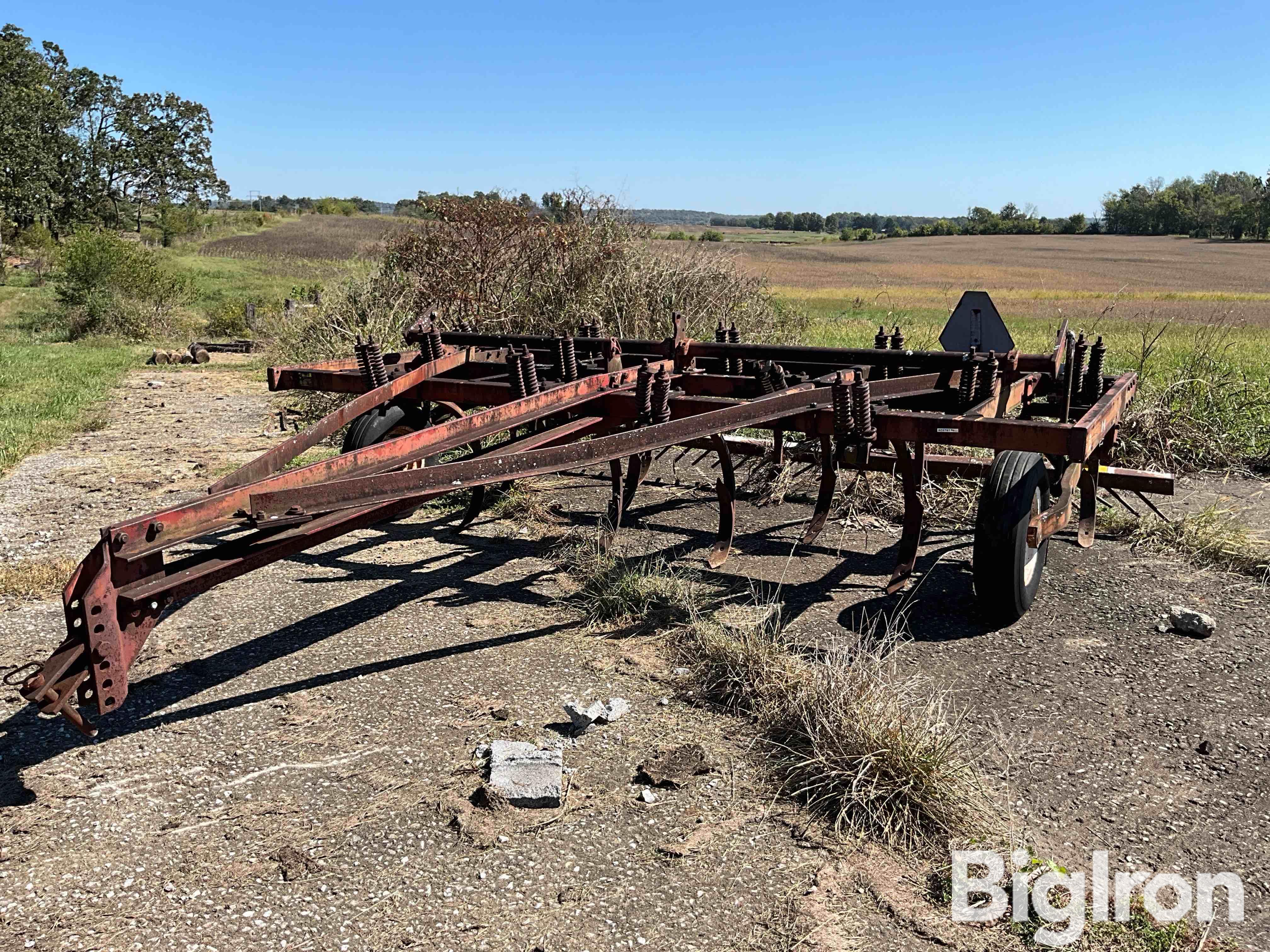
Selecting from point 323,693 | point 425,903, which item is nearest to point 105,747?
point 323,693

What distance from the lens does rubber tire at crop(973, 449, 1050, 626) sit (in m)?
4.03

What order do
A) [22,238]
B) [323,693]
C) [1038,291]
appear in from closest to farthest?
[323,693] → [1038,291] → [22,238]

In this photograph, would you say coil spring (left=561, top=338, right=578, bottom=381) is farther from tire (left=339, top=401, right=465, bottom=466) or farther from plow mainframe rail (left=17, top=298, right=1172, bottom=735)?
tire (left=339, top=401, right=465, bottom=466)

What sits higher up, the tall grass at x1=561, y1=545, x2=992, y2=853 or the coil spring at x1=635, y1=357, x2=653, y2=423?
the coil spring at x1=635, y1=357, x2=653, y2=423

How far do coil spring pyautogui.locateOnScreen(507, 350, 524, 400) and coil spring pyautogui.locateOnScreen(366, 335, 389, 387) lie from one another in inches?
28.2

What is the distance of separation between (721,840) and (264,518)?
1769 mm

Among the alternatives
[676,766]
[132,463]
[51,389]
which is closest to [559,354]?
[676,766]

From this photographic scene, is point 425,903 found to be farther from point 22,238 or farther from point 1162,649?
point 22,238

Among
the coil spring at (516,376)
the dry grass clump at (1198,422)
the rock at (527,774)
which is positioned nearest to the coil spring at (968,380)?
the coil spring at (516,376)

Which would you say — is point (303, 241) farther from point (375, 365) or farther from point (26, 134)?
point (375, 365)

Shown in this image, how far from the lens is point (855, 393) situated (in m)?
4.07

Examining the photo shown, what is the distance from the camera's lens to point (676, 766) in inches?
125

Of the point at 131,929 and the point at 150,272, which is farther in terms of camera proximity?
the point at 150,272

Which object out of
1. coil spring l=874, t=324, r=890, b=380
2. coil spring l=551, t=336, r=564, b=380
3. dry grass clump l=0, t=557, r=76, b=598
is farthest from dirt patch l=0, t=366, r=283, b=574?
coil spring l=874, t=324, r=890, b=380
